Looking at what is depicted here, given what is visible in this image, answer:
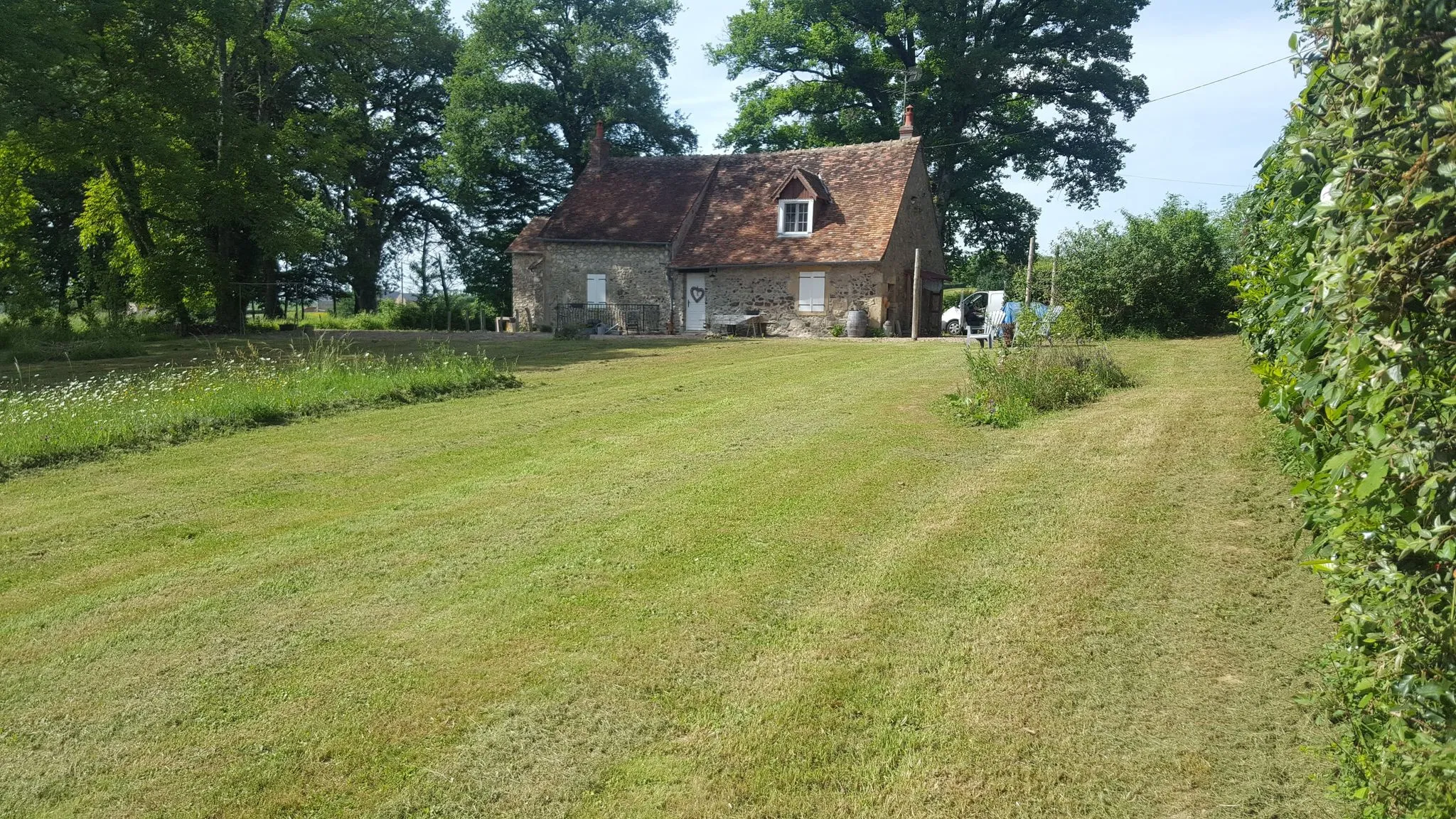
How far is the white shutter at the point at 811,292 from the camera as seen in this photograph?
29.1 meters

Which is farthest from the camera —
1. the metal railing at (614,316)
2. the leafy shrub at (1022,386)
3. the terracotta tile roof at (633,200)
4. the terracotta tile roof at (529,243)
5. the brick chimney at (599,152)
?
the brick chimney at (599,152)

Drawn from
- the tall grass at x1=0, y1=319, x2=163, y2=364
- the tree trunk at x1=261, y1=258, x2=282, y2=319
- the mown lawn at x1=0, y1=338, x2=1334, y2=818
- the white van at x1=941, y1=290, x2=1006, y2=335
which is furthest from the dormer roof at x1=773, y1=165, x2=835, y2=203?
the mown lawn at x1=0, y1=338, x2=1334, y2=818

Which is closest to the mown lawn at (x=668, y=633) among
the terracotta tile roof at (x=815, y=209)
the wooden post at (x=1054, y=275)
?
the wooden post at (x=1054, y=275)

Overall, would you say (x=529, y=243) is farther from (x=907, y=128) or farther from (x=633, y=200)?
(x=907, y=128)

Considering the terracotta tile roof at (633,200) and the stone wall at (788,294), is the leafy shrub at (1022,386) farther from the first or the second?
the terracotta tile roof at (633,200)

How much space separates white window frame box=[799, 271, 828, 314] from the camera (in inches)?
1144

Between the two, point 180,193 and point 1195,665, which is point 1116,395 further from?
point 180,193

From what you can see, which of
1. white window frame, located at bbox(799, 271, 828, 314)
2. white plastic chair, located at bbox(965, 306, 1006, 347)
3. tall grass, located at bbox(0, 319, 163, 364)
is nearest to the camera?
white plastic chair, located at bbox(965, 306, 1006, 347)

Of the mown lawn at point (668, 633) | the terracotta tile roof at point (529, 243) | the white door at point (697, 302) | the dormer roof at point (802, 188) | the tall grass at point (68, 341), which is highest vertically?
the dormer roof at point (802, 188)

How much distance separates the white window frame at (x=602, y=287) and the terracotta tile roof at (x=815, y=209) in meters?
2.80

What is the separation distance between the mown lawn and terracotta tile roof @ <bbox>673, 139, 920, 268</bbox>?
67.3 ft

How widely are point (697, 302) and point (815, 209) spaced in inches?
190

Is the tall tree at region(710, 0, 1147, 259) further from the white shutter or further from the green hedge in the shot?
the green hedge

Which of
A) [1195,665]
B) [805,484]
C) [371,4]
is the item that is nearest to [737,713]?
[1195,665]
